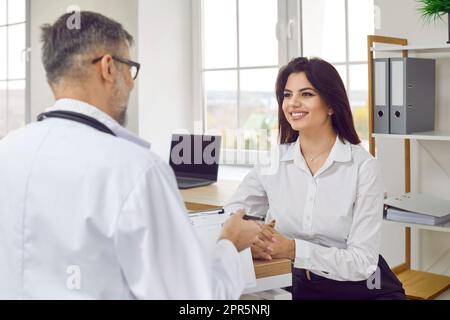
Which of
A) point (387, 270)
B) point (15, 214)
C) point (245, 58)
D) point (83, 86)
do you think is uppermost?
point (245, 58)

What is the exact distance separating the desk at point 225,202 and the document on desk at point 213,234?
0.04 meters

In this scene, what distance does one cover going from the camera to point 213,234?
5.54 feet

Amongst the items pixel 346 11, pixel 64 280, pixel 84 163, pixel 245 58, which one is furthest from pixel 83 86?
pixel 245 58

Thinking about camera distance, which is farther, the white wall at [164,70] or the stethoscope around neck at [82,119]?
the white wall at [164,70]

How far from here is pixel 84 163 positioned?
1.12 meters

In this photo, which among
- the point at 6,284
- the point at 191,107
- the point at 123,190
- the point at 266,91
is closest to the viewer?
the point at 123,190

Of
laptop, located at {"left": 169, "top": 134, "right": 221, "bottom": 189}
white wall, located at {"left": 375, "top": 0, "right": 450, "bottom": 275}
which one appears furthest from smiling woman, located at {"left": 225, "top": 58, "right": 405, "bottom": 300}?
laptop, located at {"left": 169, "top": 134, "right": 221, "bottom": 189}

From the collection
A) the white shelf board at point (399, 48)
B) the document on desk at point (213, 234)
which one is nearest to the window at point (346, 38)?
the white shelf board at point (399, 48)

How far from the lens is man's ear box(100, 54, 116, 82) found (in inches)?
49.6

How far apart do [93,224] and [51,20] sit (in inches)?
145

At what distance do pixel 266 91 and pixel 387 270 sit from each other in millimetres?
2094

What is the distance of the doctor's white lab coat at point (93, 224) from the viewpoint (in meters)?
1.10

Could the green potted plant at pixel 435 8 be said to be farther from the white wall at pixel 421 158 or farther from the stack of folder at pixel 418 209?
the stack of folder at pixel 418 209
